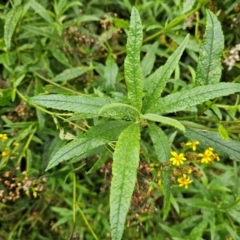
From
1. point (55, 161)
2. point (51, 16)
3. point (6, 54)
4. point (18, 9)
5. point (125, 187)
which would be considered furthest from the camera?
point (51, 16)

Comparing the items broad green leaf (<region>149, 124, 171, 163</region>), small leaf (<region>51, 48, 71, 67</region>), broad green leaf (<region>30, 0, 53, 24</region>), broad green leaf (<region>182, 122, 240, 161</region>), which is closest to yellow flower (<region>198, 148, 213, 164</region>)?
broad green leaf (<region>182, 122, 240, 161</region>)

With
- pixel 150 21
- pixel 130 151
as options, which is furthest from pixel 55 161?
pixel 150 21

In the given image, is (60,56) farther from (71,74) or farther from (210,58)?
(210,58)

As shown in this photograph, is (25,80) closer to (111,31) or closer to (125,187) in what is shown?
(111,31)

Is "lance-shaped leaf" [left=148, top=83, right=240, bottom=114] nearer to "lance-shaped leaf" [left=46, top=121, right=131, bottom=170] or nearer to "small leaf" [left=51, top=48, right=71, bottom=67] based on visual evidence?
"lance-shaped leaf" [left=46, top=121, right=131, bottom=170]

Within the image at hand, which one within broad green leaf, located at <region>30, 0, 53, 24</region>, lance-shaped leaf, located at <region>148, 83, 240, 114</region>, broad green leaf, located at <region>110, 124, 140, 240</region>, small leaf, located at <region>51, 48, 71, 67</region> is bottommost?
broad green leaf, located at <region>110, 124, 140, 240</region>

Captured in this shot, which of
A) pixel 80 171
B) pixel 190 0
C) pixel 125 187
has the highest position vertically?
pixel 190 0
